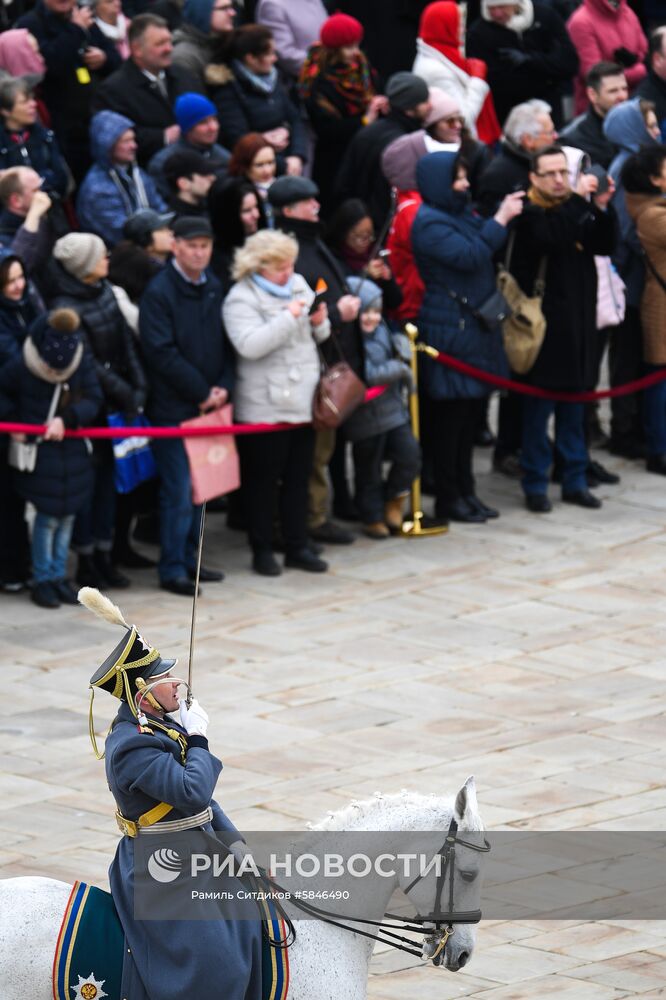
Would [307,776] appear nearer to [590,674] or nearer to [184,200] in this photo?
[590,674]

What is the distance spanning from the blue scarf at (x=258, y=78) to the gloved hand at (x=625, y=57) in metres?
3.33

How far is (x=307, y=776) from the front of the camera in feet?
32.5

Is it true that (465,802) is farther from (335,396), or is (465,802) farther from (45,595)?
(335,396)

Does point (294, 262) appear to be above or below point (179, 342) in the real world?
above

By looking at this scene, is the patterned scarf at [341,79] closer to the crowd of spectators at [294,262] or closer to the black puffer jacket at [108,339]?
the crowd of spectators at [294,262]

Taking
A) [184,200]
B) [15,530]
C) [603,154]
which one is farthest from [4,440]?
[603,154]

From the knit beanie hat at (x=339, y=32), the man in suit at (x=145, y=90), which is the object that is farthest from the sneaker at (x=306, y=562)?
the knit beanie hat at (x=339, y=32)

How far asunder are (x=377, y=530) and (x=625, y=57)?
5230 millimetres

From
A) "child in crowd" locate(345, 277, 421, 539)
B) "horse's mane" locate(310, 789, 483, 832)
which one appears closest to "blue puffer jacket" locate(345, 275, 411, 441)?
"child in crowd" locate(345, 277, 421, 539)

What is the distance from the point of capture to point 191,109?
13625mm

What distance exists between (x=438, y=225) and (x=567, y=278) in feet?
3.55

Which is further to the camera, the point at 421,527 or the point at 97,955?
the point at 421,527

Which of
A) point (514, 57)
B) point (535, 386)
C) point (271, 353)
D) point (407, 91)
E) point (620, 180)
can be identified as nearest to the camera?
point (271, 353)

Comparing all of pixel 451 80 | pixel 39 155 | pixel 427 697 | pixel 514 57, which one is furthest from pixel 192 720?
pixel 514 57
